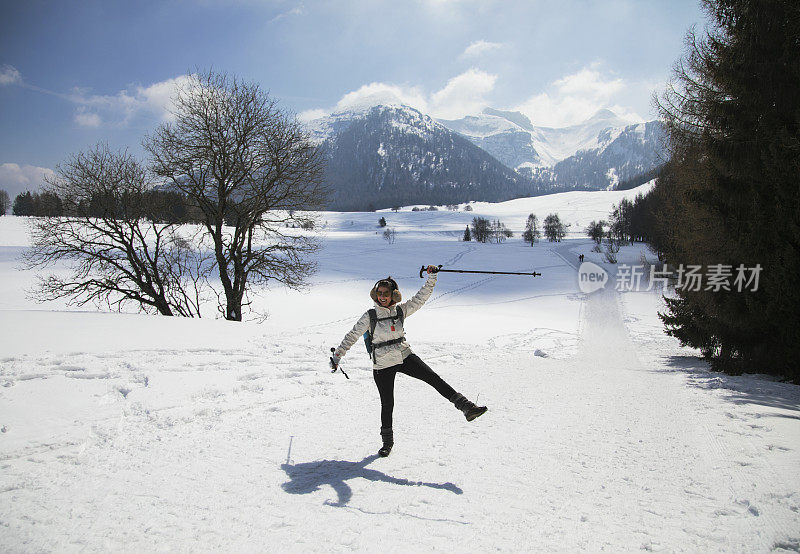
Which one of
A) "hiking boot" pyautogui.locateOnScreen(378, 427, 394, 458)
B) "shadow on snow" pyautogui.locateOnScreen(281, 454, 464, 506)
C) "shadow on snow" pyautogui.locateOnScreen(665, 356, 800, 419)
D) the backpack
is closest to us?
"shadow on snow" pyautogui.locateOnScreen(281, 454, 464, 506)

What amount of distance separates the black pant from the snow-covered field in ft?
1.80

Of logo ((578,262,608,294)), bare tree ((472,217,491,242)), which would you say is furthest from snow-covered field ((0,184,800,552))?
bare tree ((472,217,491,242))

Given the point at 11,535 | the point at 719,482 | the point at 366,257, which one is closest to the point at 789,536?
the point at 719,482

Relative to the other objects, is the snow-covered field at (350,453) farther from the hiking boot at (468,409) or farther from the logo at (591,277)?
the logo at (591,277)

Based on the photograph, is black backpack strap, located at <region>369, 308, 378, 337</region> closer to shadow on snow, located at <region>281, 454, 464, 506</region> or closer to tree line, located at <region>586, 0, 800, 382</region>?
shadow on snow, located at <region>281, 454, 464, 506</region>

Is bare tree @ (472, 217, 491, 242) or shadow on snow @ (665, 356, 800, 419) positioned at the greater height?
bare tree @ (472, 217, 491, 242)

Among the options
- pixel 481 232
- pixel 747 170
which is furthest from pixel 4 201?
pixel 747 170

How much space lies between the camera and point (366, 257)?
218 ft

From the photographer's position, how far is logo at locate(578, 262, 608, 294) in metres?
40.5

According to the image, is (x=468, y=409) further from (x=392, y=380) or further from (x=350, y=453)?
(x=350, y=453)

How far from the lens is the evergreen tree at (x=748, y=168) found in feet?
29.9

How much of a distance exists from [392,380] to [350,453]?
1.06m

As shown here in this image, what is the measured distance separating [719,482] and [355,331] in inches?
173

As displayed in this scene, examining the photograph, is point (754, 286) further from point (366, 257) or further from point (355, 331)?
point (366, 257)
